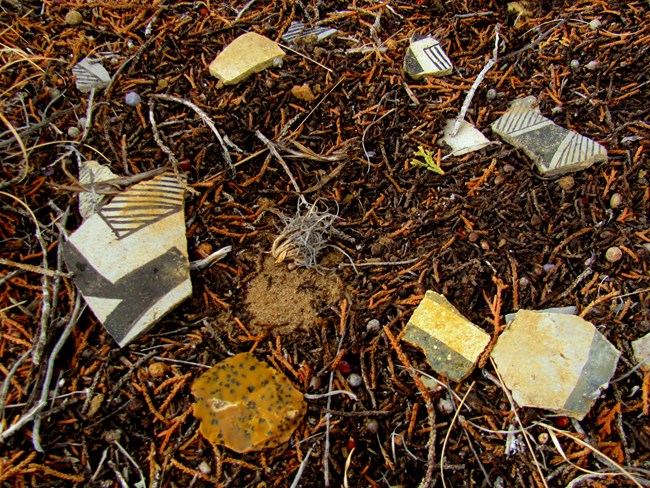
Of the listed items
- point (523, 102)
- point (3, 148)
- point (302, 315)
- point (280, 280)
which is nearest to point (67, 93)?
point (3, 148)

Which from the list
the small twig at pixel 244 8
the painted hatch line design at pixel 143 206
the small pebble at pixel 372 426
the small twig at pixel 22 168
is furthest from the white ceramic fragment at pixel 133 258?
the small twig at pixel 244 8

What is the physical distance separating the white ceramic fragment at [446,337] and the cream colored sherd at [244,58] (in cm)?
158

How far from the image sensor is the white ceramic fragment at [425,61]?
263 cm

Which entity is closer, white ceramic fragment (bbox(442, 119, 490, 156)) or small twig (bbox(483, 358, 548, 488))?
small twig (bbox(483, 358, 548, 488))

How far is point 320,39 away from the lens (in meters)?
2.76

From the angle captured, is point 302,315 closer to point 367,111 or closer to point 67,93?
point 367,111

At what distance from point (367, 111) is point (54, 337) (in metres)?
1.86

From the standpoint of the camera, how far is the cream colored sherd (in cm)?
254

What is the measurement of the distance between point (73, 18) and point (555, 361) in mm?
3156

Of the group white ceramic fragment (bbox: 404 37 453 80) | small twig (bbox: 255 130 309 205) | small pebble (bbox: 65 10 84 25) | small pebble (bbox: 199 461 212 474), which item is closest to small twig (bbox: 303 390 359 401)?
small pebble (bbox: 199 461 212 474)

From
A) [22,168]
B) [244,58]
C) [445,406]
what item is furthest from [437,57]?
[22,168]

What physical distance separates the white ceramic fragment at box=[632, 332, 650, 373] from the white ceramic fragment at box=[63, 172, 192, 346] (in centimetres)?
187

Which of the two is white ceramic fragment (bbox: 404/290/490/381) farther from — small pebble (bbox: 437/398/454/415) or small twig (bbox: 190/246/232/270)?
small twig (bbox: 190/246/232/270)

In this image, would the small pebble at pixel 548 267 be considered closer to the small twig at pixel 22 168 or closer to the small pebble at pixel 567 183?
the small pebble at pixel 567 183
